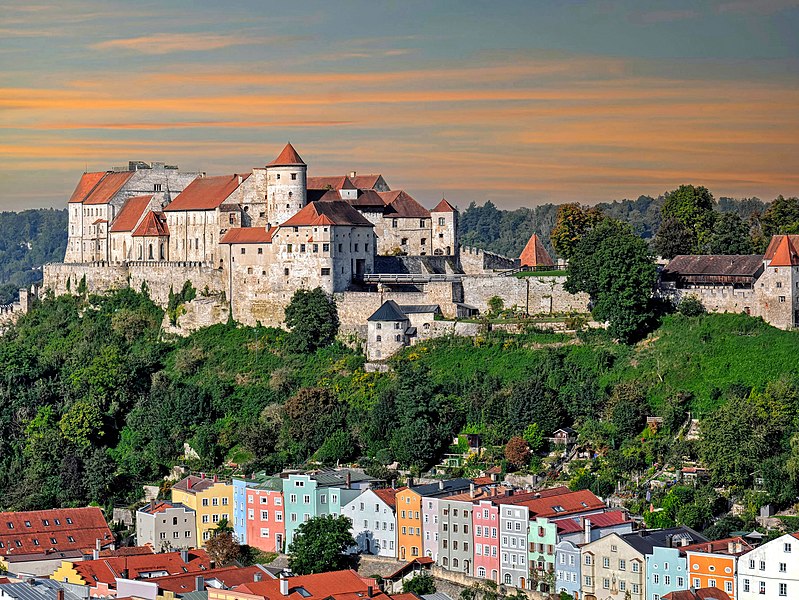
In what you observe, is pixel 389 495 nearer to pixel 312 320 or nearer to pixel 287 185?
pixel 312 320

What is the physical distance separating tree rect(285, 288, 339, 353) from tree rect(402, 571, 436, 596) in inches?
775

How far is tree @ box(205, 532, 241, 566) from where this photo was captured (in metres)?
65.2

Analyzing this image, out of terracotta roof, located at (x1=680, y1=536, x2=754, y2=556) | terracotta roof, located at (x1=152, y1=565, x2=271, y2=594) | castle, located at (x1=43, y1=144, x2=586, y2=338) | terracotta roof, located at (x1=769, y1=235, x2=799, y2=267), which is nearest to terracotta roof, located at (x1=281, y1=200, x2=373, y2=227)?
castle, located at (x1=43, y1=144, x2=586, y2=338)

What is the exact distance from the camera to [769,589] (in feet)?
176

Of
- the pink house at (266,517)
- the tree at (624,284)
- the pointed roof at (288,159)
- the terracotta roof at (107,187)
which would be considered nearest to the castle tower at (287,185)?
the pointed roof at (288,159)

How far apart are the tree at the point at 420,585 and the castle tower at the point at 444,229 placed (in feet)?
89.3

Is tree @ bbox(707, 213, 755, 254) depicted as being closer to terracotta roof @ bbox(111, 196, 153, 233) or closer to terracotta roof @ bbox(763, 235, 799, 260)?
terracotta roof @ bbox(763, 235, 799, 260)

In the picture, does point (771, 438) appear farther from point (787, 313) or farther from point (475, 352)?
point (475, 352)

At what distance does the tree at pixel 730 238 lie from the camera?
7969 cm

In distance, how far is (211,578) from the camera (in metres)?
58.9

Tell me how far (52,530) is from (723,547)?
88.5ft

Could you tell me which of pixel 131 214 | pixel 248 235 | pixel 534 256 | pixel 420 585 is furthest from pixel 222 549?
pixel 131 214

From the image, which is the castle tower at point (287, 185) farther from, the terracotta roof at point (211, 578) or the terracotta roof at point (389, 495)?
the terracotta roof at point (211, 578)

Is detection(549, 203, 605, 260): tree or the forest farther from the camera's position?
detection(549, 203, 605, 260): tree
